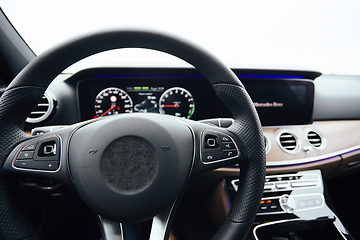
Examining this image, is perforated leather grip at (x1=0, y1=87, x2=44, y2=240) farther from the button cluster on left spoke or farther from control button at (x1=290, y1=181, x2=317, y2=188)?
control button at (x1=290, y1=181, x2=317, y2=188)

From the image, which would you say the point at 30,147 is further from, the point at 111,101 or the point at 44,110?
the point at 111,101

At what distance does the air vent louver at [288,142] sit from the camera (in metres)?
1.32

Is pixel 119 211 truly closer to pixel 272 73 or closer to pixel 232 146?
pixel 232 146

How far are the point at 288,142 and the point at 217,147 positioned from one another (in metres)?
0.82

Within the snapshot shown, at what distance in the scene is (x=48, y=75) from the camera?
0.65 meters

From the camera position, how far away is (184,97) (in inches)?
55.0

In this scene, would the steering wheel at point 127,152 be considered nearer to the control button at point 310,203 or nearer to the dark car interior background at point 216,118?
the dark car interior background at point 216,118

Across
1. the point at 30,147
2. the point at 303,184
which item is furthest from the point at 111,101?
the point at 303,184

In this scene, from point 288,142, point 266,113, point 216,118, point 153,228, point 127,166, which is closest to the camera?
point 127,166

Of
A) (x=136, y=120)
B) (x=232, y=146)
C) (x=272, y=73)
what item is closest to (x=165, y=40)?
(x=136, y=120)

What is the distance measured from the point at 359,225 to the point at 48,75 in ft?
6.48

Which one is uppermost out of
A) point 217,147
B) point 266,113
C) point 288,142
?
point 217,147

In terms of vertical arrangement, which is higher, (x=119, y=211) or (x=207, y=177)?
(x=119, y=211)

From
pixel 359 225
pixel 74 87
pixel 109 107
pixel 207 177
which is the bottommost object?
pixel 359 225
